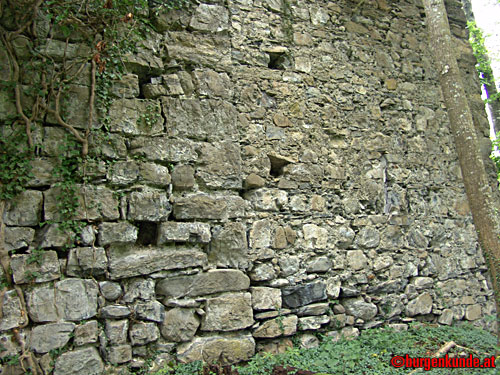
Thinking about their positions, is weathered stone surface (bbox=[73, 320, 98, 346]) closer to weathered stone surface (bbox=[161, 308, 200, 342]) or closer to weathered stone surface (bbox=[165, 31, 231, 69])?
weathered stone surface (bbox=[161, 308, 200, 342])

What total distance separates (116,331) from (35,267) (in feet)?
2.03

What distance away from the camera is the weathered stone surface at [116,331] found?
2373 millimetres

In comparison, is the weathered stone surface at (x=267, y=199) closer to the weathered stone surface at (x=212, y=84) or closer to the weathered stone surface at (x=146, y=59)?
the weathered stone surface at (x=212, y=84)

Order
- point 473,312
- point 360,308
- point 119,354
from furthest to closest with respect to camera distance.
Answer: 1. point 473,312
2. point 360,308
3. point 119,354

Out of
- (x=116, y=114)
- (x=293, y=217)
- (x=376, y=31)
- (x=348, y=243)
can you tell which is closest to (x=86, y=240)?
(x=116, y=114)

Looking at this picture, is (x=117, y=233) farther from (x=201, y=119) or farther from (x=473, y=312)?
(x=473, y=312)

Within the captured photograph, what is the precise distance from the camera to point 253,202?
319cm

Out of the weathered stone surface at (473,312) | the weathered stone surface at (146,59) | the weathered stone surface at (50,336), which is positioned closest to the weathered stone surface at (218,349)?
the weathered stone surface at (50,336)

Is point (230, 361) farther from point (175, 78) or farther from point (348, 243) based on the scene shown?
point (175, 78)

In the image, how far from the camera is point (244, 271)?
295cm

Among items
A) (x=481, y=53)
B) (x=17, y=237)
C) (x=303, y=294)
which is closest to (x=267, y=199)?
(x=303, y=294)

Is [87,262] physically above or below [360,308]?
above

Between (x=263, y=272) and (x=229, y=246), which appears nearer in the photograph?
(x=229, y=246)

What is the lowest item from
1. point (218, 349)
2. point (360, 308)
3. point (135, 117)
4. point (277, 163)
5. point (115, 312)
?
point (218, 349)
